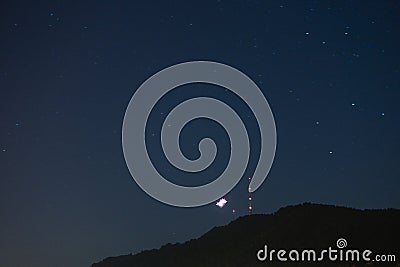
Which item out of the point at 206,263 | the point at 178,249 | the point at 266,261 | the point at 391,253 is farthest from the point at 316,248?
the point at 178,249

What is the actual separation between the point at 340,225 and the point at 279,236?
21.4 feet

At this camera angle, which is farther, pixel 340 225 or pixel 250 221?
pixel 250 221

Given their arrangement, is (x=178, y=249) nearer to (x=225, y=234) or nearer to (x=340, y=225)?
(x=225, y=234)

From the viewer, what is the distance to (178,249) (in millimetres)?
69625

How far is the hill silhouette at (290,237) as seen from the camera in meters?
42.5

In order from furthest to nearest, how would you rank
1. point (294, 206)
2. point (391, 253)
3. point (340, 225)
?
point (294, 206) → point (340, 225) → point (391, 253)

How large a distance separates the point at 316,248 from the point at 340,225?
18.9 feet

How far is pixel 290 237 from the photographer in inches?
1980

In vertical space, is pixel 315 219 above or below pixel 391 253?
above

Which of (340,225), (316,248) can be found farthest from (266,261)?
(340,225)

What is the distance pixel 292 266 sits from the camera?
39.3m

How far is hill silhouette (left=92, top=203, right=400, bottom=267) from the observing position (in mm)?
42497

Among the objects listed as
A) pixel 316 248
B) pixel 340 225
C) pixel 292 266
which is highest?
pixel 340 225

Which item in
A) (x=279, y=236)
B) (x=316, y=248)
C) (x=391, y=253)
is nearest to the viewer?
(x=391, y=253)
